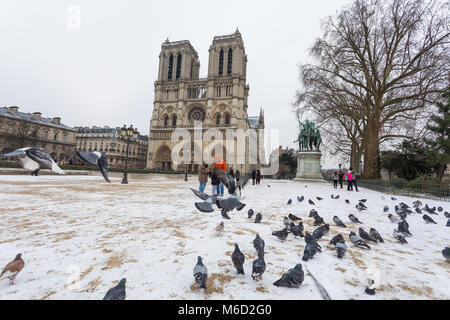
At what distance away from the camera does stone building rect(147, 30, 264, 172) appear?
148 ft

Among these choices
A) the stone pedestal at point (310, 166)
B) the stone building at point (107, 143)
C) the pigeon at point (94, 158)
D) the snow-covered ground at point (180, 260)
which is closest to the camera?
the snow-covered ground at point (180, 260)

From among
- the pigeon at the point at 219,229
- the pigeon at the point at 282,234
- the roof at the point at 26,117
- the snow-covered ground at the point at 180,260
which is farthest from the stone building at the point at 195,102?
the pigeon at the point at 282,234

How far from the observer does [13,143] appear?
3241 centimetres

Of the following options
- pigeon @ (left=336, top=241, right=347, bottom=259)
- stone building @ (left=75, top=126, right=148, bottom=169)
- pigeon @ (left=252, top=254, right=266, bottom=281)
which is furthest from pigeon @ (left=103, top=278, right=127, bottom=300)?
stone building @ (left=75, top=126, right=148, bottom=169)

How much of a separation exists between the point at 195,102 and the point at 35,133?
30.3 m

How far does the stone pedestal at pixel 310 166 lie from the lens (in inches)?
861

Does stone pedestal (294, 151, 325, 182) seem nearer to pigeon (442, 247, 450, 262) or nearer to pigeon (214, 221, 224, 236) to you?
pigeon (442, 247, 450, 262)

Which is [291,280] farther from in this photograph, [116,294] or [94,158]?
[94,158]

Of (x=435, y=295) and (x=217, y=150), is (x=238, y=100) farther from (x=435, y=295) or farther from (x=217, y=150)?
(x=435, y=295)

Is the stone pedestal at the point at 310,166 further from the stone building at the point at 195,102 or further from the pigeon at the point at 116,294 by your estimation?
the pigeon at the point at 116,294

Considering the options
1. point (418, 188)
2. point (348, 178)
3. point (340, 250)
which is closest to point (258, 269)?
point (340, 250)

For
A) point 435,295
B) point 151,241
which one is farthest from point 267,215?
point 435,295

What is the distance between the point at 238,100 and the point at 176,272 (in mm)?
45683

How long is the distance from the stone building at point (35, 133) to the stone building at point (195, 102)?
59.2 feet
